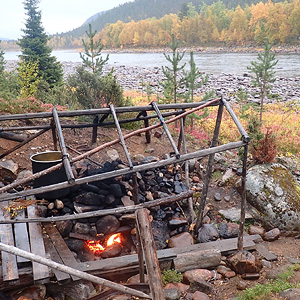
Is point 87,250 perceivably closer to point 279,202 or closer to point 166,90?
point 279,202

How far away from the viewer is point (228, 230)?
6.70 meters

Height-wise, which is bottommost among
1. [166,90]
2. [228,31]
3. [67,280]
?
[67,280]

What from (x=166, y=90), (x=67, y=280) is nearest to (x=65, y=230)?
(x=67, y=280)

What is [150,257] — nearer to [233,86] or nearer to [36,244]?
[36,244]

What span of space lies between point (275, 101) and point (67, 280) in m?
21.6

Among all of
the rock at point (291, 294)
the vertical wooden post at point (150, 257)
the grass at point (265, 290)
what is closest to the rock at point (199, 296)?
the grass at point (265, 290)

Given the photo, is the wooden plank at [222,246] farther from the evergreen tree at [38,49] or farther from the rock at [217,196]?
the evergreen tree at [38,49]

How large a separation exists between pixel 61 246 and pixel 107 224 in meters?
1.10

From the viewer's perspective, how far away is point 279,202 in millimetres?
7297

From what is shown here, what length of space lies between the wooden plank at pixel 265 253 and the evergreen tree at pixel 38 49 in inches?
567

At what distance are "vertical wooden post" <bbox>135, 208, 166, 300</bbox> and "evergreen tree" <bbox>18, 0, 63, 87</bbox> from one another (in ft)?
47.3

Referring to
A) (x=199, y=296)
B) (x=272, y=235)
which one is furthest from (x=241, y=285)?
(x=272, y=235)

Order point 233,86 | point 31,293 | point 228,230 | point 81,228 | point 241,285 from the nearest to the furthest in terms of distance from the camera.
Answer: point 31,293, point 241,285, point 81,228, point 228,230, point 233,86

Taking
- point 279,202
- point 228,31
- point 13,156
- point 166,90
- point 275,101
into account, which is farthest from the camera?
point 228,31
